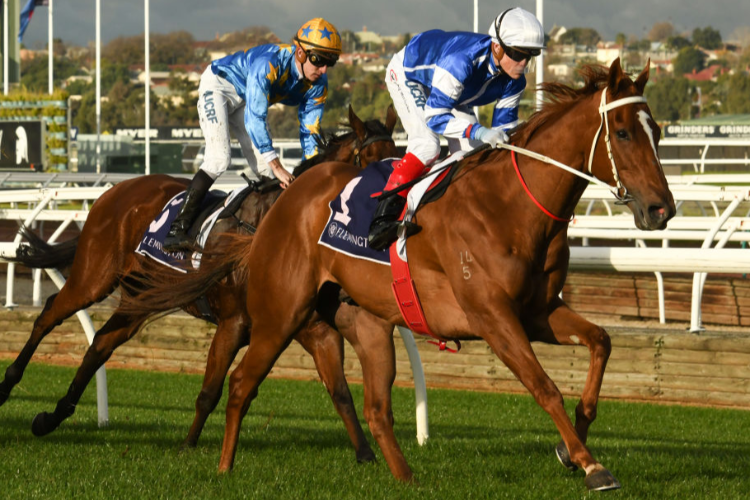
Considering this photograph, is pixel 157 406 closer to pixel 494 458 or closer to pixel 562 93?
pixel 494 458

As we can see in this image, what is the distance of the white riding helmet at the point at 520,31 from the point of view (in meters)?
4.18

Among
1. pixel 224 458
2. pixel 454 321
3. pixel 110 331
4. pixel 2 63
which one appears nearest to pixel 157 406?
pixel 110 331

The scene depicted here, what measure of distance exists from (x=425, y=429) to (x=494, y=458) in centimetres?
64

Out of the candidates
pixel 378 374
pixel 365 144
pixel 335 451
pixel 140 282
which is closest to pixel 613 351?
pixel 365 144

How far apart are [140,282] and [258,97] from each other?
3.99 ft

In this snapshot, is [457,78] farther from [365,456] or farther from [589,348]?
[365,456]

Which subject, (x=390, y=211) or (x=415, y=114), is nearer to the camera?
(x=390, y=211)

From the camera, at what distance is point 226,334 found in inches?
206

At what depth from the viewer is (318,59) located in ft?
18.3

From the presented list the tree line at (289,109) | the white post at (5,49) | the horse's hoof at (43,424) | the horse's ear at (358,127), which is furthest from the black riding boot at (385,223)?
the tree line at (289,109)

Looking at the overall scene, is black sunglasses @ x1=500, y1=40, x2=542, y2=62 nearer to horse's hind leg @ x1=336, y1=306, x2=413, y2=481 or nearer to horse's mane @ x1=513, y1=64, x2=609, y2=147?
horse's mane @ x1=513, y1=64, x2=609, y2=147

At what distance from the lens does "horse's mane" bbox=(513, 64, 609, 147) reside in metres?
4.02

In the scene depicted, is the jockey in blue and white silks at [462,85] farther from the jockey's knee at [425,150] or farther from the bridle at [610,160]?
the bridle at [610,160]

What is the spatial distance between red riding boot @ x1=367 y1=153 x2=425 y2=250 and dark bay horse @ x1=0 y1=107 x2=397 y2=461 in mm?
575
